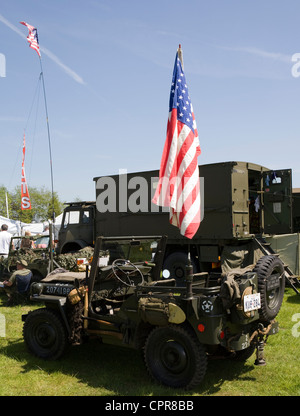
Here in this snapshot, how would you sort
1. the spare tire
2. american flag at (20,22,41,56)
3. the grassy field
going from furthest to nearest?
1. american flag at (20,22,41,56)
2. the spare tire
3. the grassy field

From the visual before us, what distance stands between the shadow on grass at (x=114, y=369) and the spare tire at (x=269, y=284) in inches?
31.1

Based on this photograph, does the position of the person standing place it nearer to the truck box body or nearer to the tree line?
the truck box body

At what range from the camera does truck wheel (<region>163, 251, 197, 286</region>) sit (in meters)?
10.9

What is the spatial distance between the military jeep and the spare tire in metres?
0.01

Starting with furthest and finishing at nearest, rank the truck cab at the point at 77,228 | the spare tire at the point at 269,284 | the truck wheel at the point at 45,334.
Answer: the truck cab at the point at 77,228 < the truck wheel at the point at 45,334 < the spare tire at the point at 269,284

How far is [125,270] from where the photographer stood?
522cm

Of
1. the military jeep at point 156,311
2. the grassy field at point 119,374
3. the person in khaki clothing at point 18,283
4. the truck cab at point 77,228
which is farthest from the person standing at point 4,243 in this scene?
the military jeep at point 156,311

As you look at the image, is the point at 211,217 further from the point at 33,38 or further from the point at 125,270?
the point at 33,38

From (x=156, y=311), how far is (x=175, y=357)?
1.68ft

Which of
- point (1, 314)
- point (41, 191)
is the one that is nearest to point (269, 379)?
point (1, 314)

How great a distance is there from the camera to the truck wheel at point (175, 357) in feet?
13.5

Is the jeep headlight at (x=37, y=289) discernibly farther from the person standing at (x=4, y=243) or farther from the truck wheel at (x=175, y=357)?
the person standing at (x=4, y=243)

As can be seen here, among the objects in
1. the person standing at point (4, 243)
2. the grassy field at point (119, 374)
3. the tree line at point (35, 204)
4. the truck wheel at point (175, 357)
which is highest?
the tree line at point (35, 204)

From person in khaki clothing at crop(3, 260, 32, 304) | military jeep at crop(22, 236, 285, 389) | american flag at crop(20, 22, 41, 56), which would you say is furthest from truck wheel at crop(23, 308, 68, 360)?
american flag at crop(20, 22, 41, 56)
